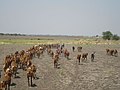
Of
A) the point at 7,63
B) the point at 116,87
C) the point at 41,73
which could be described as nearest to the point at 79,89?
the point at 116,87

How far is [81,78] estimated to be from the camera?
23.0m

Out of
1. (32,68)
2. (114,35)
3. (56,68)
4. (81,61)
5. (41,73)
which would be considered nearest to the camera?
(32,68)

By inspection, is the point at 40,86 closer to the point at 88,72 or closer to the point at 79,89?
the point at 79,89

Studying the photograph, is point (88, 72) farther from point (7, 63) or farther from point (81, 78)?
point (7, 63)

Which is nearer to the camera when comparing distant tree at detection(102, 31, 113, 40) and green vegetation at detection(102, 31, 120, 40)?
green vegetation at detection(102, 31, 120, 40)

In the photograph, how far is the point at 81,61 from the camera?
34.0 metres

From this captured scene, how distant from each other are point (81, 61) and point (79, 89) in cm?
1500

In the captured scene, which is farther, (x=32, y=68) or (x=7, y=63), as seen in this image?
(x=7, y=63)

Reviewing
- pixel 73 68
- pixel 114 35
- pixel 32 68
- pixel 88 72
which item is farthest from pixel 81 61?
pixel 114 35

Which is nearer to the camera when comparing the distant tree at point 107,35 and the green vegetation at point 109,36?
the green vegetation at point 109,36

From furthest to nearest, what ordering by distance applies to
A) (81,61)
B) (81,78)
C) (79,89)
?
1. (81,61)
2. (81,78)
3. (79,89)

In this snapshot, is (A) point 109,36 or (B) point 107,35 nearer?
(A) point 109,36

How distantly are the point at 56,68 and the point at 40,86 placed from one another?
8220 millimetres

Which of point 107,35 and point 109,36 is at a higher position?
point 107,35
